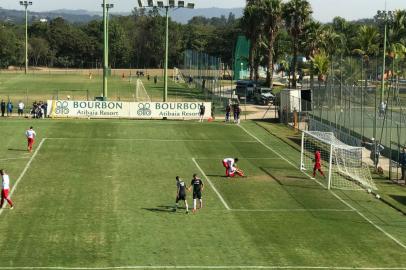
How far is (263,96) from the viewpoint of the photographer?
73.5 m

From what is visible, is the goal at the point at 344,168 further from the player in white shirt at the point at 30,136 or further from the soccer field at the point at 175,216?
the player in white shirt at the point at 30,136

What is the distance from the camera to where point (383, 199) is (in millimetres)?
30297

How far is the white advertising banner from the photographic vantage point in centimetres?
5531

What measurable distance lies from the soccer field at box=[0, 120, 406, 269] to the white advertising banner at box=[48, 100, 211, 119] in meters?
12.7

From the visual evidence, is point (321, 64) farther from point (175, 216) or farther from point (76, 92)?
point (175, 216)

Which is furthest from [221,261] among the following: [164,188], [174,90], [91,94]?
[174,90]

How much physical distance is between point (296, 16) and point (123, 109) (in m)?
30.8

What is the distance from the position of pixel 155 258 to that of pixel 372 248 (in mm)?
7223

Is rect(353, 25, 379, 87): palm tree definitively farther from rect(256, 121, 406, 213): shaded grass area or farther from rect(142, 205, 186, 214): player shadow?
rect(142, 205, 186, 214): player shadow

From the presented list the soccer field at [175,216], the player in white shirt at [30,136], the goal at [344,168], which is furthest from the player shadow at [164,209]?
the player in white shirt at [30,136]

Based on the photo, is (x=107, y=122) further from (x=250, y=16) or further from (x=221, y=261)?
(x=250, y=16)

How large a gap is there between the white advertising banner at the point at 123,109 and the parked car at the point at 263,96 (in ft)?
57.6

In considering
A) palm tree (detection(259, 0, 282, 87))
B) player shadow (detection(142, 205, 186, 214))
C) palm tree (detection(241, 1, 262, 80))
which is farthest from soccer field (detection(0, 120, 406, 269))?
palm tree (detection(241, 1, 262, 80))

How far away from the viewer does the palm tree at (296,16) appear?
77.9m
